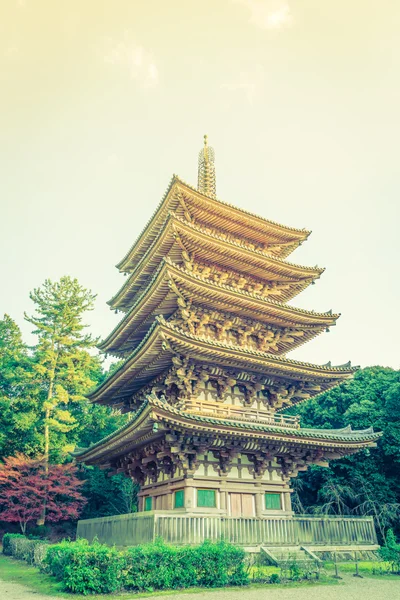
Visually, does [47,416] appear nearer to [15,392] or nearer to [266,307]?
[15,392]

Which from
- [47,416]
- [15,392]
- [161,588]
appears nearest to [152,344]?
[161,588]

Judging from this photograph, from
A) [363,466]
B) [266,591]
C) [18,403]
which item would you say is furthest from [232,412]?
[18,403]

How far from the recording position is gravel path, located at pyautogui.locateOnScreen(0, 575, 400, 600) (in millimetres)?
11984

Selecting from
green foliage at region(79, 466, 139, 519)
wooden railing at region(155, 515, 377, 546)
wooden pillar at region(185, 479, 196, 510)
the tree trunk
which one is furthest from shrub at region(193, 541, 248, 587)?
green foliage at region(79, 466, 139, 519)

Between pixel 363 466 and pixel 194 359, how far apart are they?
22.9m

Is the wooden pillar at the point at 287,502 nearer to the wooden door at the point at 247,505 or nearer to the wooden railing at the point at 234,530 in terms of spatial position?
the wooden door at the point at 247,505

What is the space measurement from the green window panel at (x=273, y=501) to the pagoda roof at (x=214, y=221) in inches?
548

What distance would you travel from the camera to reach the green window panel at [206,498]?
59.5 feet

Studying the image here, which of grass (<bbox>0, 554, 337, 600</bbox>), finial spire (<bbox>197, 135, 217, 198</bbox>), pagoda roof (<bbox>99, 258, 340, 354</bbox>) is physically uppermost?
finial spire (<bbox>197, 135, 217, 198</bbox>)

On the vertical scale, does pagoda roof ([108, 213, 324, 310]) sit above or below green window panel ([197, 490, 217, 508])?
above

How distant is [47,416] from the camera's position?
3659 cm

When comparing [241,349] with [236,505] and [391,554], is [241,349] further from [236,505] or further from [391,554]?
[391,554]

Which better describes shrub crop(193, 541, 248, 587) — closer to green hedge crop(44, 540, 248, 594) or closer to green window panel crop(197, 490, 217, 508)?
green hedge crop(44, 540, 248, 594)

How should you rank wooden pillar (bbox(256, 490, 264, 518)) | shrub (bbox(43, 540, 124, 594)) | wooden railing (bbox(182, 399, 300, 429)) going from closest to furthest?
shrub (bbox(43, 540, 124, 594)) < wooden pillar (bbox(256, 490, 264, 518)) < wooden railing (bbox(182, 399, 300, 429))
